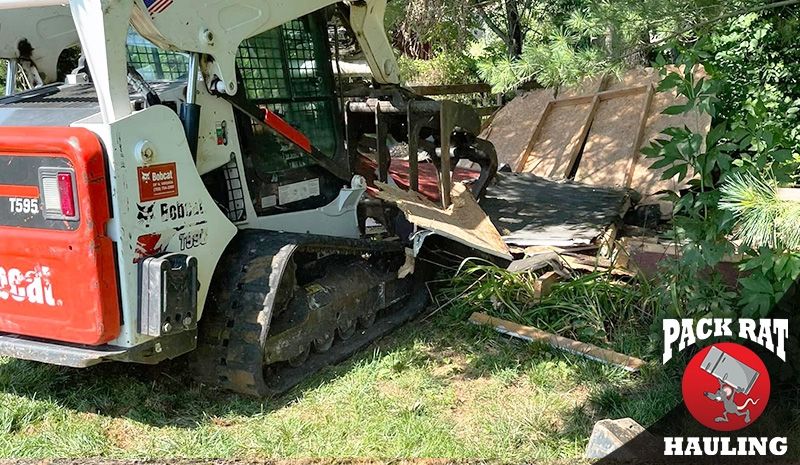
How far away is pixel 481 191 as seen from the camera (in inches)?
243

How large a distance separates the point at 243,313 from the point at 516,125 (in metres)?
5.89

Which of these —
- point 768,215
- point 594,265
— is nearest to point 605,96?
point 594,265

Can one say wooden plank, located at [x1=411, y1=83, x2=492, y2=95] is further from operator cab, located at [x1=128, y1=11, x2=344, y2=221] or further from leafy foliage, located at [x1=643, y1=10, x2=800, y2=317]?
leafy foliage, located at [x1=643, y1=10, x2=800, y2=317]

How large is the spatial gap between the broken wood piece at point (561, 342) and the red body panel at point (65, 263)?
2.29 meters

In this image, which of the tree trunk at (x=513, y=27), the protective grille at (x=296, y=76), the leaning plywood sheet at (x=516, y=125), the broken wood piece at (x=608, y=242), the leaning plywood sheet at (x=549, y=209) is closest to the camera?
the protective grille at (x=296, y=76)

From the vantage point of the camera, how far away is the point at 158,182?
11.6ft

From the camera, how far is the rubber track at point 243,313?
385 cm

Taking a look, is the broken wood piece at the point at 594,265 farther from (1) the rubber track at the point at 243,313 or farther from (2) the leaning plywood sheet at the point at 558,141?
(2) the leaning plywood sheet at the point at 558,141

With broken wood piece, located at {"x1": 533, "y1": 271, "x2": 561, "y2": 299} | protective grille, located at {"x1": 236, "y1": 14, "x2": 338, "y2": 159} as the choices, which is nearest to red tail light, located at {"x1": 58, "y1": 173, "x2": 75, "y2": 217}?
protective grille, located at {"x1": 236, "y1": 14, "x2": 338, "y2": 159}

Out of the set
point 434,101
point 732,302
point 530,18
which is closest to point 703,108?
point 732,302

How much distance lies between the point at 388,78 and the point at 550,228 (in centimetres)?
168

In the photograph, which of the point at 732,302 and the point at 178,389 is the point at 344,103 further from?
the point at 732,302

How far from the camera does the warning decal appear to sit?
345cm

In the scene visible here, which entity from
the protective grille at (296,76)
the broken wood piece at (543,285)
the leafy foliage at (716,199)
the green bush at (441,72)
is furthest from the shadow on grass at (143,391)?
the green bush at (441,72)
